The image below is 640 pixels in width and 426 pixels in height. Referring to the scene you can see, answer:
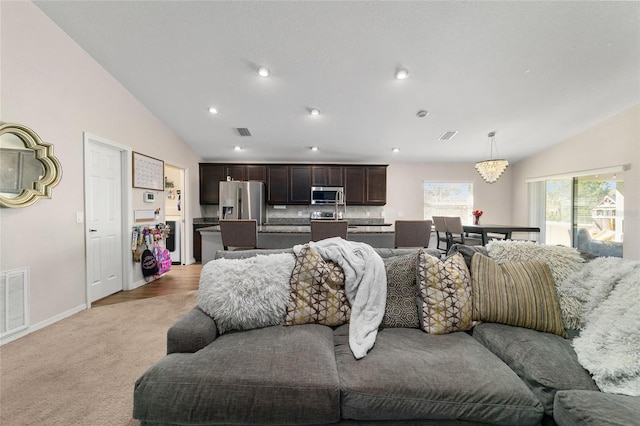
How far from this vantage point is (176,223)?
506 centimetres

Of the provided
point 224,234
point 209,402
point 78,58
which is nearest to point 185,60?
point 78,58

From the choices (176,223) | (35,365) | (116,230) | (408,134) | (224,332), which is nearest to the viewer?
(224,332)

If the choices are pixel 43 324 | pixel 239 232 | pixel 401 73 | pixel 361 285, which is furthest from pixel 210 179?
pixel 361 285

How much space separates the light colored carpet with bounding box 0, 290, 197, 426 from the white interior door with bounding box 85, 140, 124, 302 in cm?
53

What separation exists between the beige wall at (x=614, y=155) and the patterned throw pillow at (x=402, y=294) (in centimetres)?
456

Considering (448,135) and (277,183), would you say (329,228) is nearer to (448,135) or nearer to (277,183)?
(277,183)

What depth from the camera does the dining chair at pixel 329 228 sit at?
3.07m

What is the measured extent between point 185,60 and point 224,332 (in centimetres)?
303

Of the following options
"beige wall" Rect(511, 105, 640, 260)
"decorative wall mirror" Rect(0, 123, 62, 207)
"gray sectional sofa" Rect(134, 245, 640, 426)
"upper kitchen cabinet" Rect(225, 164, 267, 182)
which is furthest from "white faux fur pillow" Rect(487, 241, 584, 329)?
"upper kitchen cabinet" Rect(225, 164, 267, 182)

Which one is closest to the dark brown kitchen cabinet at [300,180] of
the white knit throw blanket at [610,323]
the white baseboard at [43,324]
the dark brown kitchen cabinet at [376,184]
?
the dark brown kitchen cabinet at [376,184]

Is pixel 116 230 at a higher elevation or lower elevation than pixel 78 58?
lower

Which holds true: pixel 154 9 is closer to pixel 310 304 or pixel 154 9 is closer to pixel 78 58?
pixel 78 58

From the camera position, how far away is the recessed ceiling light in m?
2.93

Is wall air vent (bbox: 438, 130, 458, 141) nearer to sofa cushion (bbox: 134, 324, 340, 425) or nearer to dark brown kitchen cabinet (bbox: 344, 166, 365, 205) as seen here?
dark brown kitchen cabinet (bbox: 344, 166, 365, 205)
